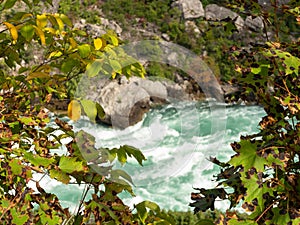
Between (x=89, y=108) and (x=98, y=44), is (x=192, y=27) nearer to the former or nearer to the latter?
(x=98, y=44)

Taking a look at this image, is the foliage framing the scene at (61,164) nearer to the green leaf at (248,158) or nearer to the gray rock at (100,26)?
the green leaf at (248,158)

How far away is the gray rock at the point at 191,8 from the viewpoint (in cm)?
1145

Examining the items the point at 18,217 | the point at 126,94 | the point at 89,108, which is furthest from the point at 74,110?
the point at 126,94

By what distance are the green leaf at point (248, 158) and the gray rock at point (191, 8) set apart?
34.4ft

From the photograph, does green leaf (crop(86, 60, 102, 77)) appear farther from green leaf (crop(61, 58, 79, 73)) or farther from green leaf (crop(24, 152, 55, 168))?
green leaf (crop(24, 152, 55, 168))

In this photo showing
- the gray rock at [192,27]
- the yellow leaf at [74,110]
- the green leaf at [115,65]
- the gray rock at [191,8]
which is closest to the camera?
the yellow leaf at [74,110]

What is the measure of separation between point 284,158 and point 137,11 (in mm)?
10868

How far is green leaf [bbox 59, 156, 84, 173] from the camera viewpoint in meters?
1.28

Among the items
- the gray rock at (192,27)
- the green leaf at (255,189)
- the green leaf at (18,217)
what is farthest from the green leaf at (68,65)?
the gray rock at (192,27)


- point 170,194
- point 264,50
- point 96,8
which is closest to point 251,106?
point 170,194

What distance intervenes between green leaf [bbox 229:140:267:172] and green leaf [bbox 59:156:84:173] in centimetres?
41

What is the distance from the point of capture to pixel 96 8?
11.4 metres

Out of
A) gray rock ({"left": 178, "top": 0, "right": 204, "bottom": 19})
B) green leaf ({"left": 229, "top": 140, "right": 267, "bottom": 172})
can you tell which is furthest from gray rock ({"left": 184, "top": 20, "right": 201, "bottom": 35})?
green leaf ({"left": 229, "top": 140, "right": 267, "bottom": 172})

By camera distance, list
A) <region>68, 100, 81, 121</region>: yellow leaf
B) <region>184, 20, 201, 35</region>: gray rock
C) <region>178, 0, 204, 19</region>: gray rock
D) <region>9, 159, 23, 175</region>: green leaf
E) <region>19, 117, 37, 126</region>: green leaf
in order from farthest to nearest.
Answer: <region>178, 0, 204, 19</region>: gray rock → <region>184, 20, 201, 35</region>: gray rock → <region>19, 117, 37, 126</region>: green leaf → <region>9, 159, 23, 175</region>: green leaf → <region>68, 100, 81, 121</region>: yellow leaf
